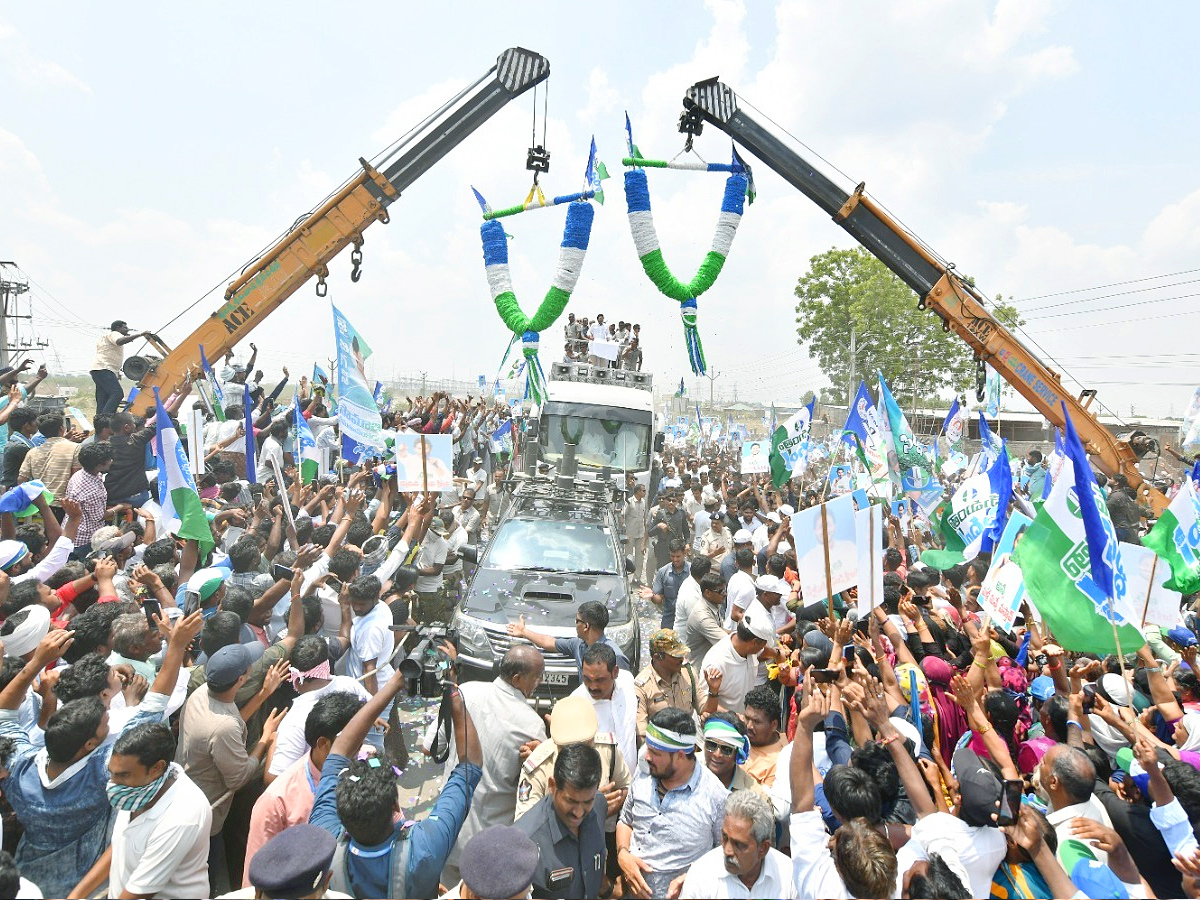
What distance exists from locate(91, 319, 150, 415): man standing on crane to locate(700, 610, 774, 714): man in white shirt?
26.4 feet

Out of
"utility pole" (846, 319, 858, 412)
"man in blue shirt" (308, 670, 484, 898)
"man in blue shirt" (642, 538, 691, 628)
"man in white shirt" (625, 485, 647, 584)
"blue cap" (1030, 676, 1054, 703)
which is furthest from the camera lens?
"utility pole" (846, 319, 858, 412)

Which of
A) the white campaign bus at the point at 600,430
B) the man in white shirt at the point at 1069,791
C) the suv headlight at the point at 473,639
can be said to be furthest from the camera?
the white campaign bus at the point at 600,430

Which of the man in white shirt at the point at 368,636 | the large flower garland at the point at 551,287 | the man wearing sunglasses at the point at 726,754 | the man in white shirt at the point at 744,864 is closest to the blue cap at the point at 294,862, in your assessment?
the man in white shirt at the point at 744,864

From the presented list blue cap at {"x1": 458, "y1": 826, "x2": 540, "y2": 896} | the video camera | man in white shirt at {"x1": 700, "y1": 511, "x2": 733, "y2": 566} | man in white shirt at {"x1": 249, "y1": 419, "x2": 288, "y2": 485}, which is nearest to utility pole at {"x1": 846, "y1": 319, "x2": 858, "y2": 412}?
man in white shirt at {"x1": 700, "y1": 511, "x2": 733, "y2": 566}

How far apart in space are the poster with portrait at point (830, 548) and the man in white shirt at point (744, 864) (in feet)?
6.22

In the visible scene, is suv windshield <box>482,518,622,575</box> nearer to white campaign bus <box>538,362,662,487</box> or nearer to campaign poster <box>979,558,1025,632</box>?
campaign poster <box>979,558,1025,632</box>

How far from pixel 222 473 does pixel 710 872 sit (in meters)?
7.54

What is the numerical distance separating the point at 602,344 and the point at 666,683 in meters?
10.8

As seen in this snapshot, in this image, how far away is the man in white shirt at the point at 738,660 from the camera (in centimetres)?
439

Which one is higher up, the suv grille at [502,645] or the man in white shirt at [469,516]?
the man in white shirt at [469,516]

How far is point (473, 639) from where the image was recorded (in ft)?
19.3

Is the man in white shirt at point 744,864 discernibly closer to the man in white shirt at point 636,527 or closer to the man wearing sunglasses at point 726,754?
the man wearing sunglasses at point 726,754

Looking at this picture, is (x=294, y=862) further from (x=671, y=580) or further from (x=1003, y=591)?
(x=671, y=580)

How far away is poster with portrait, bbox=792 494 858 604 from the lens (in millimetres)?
4223
